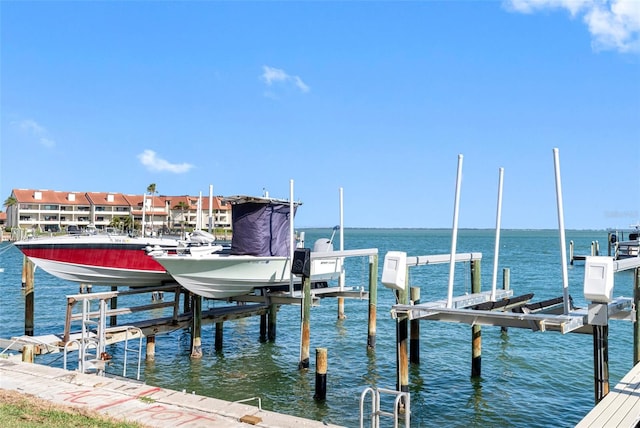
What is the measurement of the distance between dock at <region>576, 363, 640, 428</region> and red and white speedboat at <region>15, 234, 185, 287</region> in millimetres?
14321

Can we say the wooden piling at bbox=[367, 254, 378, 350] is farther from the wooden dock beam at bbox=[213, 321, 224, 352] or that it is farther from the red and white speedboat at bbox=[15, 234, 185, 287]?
the red and white speedboat at bbox=[15, 234, 185, 287]

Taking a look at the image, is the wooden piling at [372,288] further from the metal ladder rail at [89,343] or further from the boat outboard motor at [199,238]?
the metal ladder rail at [89,343]

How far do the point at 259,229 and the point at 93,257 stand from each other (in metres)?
6.37

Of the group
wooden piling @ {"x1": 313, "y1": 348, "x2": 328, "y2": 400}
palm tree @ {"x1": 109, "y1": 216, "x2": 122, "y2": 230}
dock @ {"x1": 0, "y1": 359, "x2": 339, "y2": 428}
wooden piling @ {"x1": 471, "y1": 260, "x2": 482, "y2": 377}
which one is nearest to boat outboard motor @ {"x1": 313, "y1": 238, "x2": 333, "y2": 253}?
wooden piling @ {"x1": 471, "y1": 260, "x2": 482, "y2": 377}

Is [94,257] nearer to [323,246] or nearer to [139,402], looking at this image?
[323,246]

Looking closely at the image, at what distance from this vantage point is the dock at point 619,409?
8719 millimetres

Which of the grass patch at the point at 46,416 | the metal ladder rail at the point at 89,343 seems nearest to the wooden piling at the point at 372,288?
the metal ladder rail at the point at 89,343

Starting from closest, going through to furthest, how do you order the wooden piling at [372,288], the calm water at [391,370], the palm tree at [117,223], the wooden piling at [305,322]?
1. the calm water at [391,370]
2. the wooden piling at [305,322]
3. the wooden piling at [372,288]
4. the palm tree at [117,223]

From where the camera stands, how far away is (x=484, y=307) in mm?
14258

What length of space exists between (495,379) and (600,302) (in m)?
7.68

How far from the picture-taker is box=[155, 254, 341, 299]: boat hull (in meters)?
17.5

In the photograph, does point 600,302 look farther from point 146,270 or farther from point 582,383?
point 146,270

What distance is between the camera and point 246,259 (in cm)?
1764

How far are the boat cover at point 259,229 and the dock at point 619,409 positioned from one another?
35.6 ft
